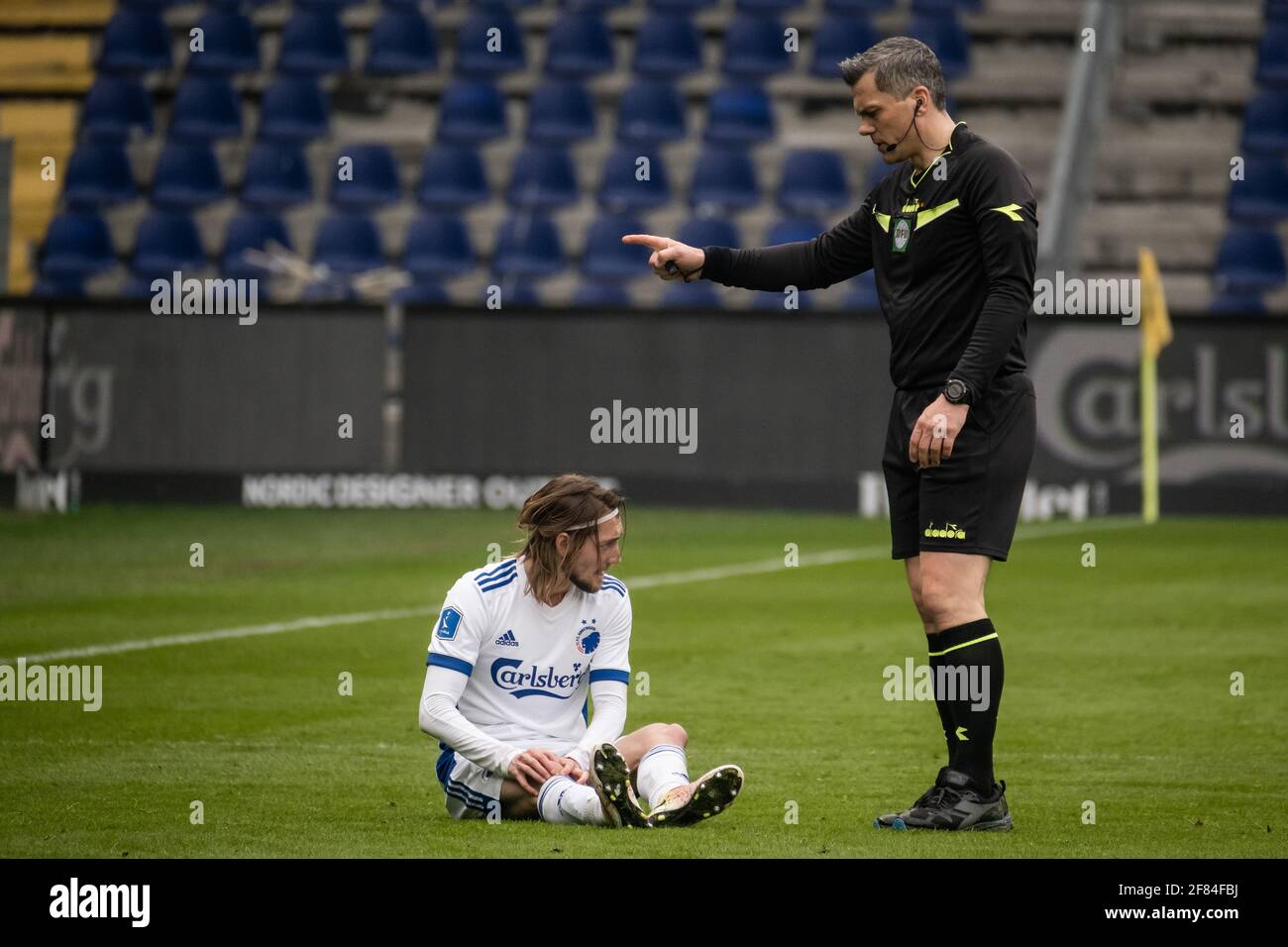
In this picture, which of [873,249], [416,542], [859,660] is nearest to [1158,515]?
[416,542]

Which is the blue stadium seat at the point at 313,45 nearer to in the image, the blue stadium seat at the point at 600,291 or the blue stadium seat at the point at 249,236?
the blue stadium seat at the point at 249,236

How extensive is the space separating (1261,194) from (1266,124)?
0.90 meters

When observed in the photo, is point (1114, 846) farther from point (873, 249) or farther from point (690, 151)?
point (690, 151)

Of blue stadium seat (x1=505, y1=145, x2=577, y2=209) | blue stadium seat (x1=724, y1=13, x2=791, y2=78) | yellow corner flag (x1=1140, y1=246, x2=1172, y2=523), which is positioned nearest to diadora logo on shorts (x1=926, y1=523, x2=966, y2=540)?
yellow corner flag (x1=1140, y1=246, x2=1172, y2=523)

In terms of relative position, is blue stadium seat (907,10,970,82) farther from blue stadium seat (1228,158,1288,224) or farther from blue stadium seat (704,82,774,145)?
blue stadium seat (1228,158,1288,224)

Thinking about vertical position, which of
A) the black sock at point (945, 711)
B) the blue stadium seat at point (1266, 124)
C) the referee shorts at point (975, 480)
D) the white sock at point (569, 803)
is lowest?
the white sock at point (569, 803)

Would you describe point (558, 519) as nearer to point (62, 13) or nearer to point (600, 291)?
point (600, 291)

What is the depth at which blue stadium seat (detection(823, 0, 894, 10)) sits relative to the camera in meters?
25.4

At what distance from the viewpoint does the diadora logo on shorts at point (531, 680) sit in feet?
20.2

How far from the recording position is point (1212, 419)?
19.3 metres

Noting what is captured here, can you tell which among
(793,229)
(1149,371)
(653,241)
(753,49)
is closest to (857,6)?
(753,49)

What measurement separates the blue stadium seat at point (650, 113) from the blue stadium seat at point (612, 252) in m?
1.21

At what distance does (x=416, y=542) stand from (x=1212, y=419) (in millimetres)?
7691

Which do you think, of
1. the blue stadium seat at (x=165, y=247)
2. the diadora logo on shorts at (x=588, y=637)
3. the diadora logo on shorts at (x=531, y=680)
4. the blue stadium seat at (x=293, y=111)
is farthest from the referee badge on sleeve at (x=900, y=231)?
the blue stadium seat at (x=293, y=111)
